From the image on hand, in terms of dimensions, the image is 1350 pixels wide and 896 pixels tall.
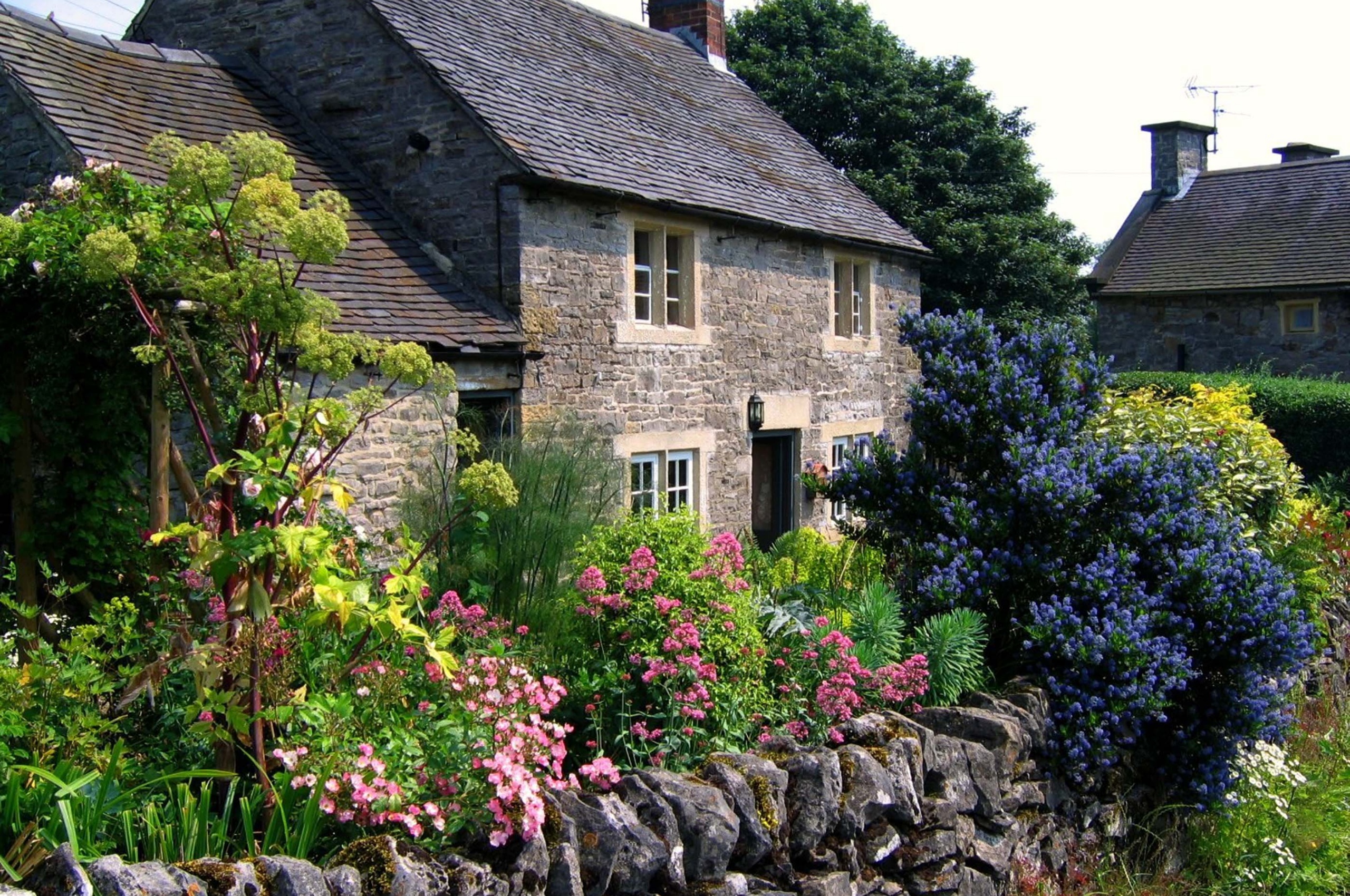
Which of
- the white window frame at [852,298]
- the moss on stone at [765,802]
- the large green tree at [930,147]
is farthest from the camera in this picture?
the large green tree at [930,147]

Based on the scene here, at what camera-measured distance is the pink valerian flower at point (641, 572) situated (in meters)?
5.82

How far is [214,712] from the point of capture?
184 inches

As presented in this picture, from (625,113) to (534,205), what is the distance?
145 inches

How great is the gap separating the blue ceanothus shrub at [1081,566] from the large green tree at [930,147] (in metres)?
18.8

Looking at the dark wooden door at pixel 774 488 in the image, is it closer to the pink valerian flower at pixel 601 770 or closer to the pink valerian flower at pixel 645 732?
the pink valerian flower at pixel 645 732

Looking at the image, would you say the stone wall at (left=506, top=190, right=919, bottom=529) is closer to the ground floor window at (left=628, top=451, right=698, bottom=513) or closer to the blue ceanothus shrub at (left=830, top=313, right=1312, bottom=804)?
the ground floor window at (left=628, top=451, right=698, bottom=513)

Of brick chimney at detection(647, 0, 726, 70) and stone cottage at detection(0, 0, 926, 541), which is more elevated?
brick chimney at detection(647, 0, 726, 70)

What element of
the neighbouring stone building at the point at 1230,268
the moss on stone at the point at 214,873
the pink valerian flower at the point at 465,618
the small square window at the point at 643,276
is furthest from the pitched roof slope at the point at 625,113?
the neighbouring stone building at the point at 1230,268

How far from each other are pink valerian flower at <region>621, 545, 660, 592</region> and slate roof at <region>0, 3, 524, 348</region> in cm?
466

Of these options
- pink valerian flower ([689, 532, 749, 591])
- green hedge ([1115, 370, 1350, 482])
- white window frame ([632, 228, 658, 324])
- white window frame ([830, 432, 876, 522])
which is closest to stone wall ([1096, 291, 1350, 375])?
green hedge ([1115, 370, 1350, 482])

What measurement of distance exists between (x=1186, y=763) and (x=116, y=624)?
602cm

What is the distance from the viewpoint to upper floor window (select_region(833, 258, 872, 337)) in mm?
17156

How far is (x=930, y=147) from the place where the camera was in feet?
91.6

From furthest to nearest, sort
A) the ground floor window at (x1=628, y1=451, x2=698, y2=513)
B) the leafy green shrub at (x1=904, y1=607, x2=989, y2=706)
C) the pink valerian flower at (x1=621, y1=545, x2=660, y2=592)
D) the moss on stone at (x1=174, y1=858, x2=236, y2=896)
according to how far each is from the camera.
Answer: the ground floor window at (x1=628, y1=451, x2=698, y2=513) → the leafy green shrub at (x1=904, y1=607, x2=989, y2=706) → the pink valerian flower at (x1=621, y1=545, x2=660, y2=592) → the moss on stone at (x1=174, y1=858, x2=236, y2=896)
